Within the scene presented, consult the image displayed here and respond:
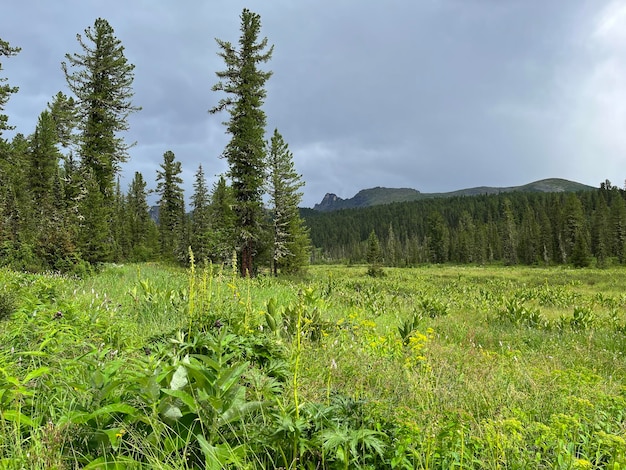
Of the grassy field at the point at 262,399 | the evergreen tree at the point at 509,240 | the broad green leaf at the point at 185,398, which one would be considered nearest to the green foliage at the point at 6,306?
the grassy field at the point at 262,399

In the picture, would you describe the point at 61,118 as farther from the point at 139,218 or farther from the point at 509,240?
the point at 509,240

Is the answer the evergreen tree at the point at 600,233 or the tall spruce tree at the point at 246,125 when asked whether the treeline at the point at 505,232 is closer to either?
the evergreen tree at the point at 600,233

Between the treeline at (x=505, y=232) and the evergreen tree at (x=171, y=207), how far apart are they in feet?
156

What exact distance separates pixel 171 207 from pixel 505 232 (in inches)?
3403

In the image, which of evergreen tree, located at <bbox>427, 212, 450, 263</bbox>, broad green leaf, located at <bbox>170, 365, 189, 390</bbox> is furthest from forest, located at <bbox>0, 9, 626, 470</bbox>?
evergreen tree, located at <bbox>427, 212, 450, 263</bbox>

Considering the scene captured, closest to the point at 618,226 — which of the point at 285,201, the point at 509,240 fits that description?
the point at 509,240

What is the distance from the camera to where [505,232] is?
94750 millimetres

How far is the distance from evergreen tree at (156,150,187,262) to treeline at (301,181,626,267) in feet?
156

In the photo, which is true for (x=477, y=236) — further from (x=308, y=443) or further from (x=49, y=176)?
(x=308, y=443)

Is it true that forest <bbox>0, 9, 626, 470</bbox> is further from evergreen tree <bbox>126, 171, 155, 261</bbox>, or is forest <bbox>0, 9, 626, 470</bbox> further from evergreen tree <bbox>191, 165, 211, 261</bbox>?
Result: evergreen tree <bbox>126, 171, 155, 261</bbox>

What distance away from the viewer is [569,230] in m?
74.2

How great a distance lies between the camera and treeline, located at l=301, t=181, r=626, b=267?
7338cm

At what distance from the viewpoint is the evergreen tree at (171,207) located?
147ft

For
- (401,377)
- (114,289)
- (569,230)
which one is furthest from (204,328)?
(569,230)
